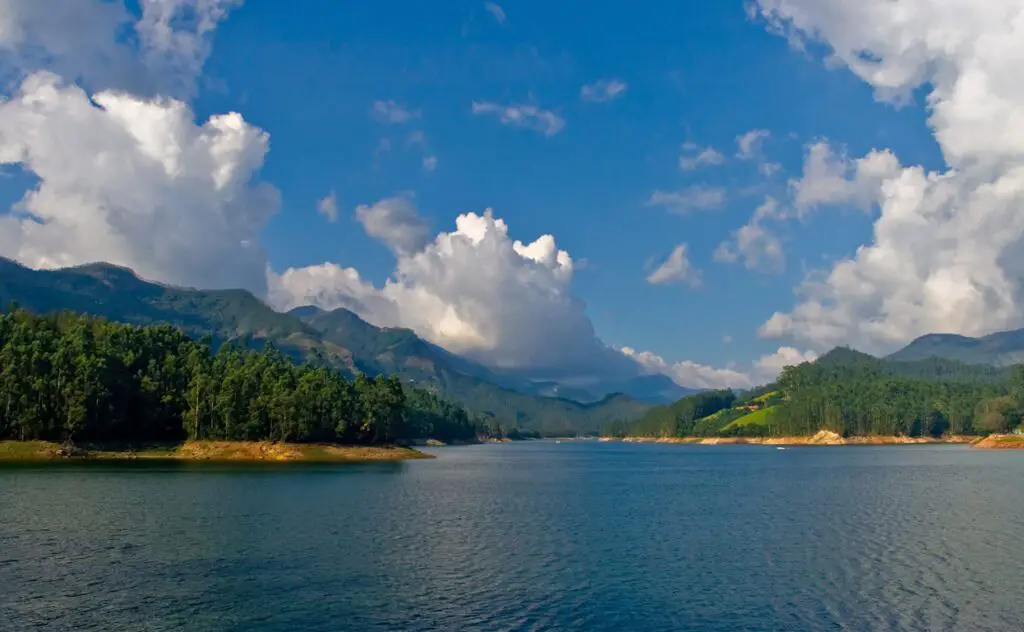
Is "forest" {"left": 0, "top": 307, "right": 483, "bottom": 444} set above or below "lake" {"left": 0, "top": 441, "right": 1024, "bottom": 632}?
above

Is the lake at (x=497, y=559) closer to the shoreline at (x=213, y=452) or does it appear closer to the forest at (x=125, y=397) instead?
the shoreline at (x=213, y=452)

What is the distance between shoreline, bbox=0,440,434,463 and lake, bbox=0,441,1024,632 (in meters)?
56.7

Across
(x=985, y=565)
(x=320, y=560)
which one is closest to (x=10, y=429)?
(x=320, y=560)

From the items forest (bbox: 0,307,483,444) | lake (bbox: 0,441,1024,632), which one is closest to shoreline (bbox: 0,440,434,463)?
forest (bbox: 0,307,483,444)

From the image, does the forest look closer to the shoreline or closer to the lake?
the shoreline

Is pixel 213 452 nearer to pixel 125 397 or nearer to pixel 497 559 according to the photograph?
pixel 125 397

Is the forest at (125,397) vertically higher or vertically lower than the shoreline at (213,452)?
higher

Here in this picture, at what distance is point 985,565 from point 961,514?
3030cm

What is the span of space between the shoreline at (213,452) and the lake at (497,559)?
186ft

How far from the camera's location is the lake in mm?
40656

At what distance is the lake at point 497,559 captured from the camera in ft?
133

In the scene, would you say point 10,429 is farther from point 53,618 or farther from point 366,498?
point 53,618

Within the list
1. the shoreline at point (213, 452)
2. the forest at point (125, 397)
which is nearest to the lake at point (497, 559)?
the shoreline at point (213, 452)

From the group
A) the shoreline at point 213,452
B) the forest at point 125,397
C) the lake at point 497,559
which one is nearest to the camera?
the lake at point 497,559
